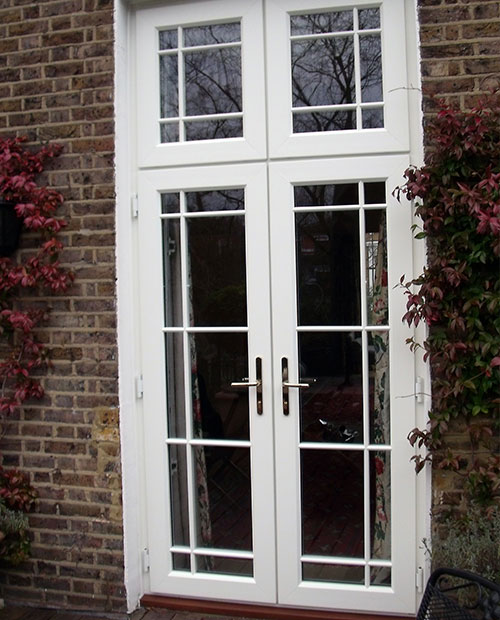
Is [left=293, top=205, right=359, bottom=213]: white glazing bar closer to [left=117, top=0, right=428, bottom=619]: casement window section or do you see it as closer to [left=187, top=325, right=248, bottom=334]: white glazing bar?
[left=117, top=0, right=428, bottom=619]: casement window section

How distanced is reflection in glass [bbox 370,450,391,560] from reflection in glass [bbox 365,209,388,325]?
0.71m

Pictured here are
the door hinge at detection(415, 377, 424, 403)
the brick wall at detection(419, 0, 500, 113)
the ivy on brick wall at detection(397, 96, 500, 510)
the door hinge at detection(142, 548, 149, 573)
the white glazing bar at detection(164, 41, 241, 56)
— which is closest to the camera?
the ivy on brick wall at detection(397, 96, 500, 510)

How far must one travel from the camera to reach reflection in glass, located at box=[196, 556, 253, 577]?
3123 millimetres

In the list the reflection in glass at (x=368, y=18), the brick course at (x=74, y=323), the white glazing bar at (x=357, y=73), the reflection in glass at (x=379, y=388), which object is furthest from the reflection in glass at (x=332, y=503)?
the reflection in glass at (x=368, y=18)

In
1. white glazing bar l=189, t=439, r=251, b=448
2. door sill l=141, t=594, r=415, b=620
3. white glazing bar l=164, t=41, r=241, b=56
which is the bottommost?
door sill l=141, t=594, r=415, b=620

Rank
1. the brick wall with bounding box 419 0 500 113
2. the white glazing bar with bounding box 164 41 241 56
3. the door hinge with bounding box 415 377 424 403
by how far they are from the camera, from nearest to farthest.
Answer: the brick wall with bounding box 419 0 500 113
the door hinge with bounding box 415 377 424 403
the white glazing bar with bounding box 164 41 241 56

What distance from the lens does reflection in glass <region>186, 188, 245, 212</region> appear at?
10.2 feet

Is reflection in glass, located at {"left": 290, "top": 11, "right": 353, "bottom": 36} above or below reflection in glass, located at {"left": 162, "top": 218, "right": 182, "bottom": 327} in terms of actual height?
above

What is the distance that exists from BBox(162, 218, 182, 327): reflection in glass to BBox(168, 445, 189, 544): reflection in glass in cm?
72

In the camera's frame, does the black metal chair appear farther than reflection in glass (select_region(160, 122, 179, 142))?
No

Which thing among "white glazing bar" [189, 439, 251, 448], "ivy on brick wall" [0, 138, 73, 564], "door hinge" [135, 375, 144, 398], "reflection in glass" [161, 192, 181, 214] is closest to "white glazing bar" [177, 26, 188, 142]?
"reflection in glass" [161, 192, 181, 214]

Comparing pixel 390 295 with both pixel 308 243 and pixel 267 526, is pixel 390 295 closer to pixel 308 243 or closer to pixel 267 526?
pixel 308 243

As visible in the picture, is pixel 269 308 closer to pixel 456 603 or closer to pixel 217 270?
pixel 217 270

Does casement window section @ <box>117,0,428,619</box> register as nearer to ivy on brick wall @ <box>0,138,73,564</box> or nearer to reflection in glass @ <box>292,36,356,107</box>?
reflection in glass @ <box>292,36,356,107</box>
